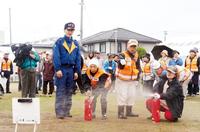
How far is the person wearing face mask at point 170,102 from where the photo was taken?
8625 millimetres

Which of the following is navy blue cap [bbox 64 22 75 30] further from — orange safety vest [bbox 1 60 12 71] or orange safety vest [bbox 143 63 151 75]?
orange safety vest [bbox 1 60 12 71]

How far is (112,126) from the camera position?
805 centimetres

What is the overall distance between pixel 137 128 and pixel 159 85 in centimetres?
159

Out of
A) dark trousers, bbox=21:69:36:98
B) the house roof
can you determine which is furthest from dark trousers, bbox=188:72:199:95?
the house roof

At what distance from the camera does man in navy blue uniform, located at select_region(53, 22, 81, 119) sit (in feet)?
28.7

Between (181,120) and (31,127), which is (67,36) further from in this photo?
(181,120)

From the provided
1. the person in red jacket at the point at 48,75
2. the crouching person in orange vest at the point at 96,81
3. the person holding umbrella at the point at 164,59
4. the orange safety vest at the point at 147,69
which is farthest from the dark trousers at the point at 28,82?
the orange safety vest at the point at 147,69

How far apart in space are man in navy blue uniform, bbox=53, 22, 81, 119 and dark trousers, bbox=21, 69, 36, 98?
2889mm

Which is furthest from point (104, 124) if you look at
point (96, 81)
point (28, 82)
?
point (28, 82)

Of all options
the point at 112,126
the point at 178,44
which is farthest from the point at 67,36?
the point at 178,44

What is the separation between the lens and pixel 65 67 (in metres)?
8.88

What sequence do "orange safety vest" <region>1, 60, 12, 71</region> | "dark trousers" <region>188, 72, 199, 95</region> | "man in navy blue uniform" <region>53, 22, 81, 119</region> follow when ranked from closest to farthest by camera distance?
"man in navy blue uniform" <region>53, 22, 81, 119</region>, "dark trousers" <region>188, 72, 199, 95</region>, "orange safety vest" <region>1, 60, 12, 71</region>

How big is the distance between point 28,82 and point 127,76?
3650mm

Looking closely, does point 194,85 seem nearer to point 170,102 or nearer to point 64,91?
point 170,102
